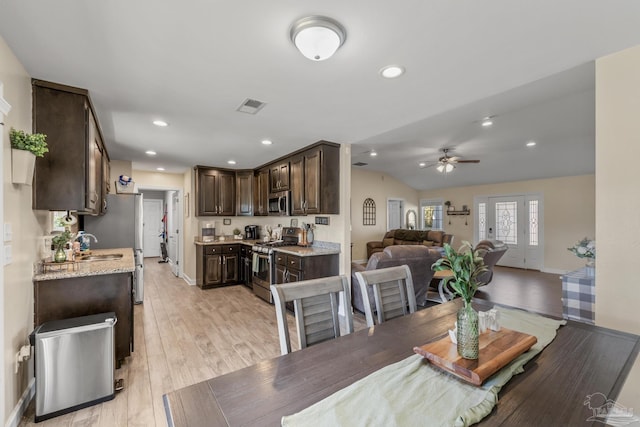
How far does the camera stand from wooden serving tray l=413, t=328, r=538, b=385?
105 centimetres

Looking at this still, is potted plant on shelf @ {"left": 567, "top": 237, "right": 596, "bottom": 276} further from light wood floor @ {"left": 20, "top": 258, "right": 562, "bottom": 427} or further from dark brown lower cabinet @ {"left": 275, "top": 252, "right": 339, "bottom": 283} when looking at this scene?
dark brown lower cabinet @ {"left": 275, "top": 252, "right": 339, "bottom": 283}

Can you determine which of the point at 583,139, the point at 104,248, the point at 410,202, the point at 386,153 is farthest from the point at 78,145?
the point at 410,202

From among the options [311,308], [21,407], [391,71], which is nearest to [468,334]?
[311,308]

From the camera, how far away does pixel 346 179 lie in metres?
3.99

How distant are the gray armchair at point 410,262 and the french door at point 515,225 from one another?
514 centimetres

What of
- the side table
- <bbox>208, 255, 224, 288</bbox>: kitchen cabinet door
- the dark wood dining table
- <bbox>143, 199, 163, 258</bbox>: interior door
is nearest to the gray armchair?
the side table

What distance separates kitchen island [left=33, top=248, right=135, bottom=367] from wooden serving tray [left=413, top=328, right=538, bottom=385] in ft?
8.40

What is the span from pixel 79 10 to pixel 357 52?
154cm

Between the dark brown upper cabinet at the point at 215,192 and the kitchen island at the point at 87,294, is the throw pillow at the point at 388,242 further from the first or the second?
the kitchen island at the point at 87,294

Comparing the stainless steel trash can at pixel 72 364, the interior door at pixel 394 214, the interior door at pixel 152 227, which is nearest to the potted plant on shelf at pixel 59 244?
the stainless steel trash can at pixel 72 364

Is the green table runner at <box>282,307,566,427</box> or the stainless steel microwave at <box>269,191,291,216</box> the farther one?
the stainless steel microwave at <box>269,191,291,216</box>

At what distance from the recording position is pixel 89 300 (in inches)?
94.0

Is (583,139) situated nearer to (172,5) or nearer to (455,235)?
(455,235)

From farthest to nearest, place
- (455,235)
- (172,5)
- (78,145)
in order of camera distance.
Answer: (455,235), (78,145), (172,5)
